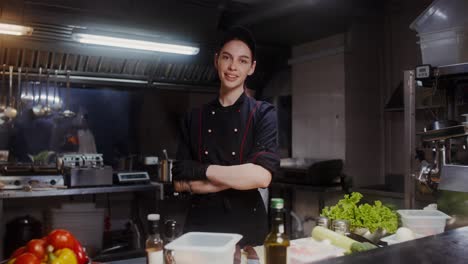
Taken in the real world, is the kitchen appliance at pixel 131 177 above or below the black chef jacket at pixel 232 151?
below

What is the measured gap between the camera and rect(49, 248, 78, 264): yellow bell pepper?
1.32 m

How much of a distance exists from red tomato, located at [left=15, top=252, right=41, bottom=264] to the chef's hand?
0.94 m

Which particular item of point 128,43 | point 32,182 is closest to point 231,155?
point 128,43

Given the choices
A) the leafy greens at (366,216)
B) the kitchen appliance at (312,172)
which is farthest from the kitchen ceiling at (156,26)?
the leafy greens at (366,216)

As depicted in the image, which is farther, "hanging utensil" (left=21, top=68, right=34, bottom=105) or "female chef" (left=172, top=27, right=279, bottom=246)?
"hanging utensil" (left=21, top=68, right=34, bottom=105)

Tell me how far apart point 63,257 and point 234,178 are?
95cm

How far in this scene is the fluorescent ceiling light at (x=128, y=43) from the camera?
398cm

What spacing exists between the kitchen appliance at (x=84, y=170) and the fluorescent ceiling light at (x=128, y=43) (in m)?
1.28

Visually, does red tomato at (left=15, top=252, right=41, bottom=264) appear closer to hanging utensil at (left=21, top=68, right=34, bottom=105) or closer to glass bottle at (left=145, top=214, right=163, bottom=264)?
glass bottle at (left=145, top=214, right=163, bottom=264)

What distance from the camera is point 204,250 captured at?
3.99 feet

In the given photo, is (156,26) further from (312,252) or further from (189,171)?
(312,252)

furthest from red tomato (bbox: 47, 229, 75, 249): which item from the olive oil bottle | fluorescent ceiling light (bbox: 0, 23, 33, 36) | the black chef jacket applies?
fluorescent ceiling light (bbox: 0, 23, 33, 36)

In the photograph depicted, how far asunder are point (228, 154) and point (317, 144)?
320cm

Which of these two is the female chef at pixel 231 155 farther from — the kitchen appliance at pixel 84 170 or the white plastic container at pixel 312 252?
the kitchen appliance at pixel 84 170
